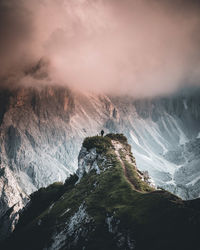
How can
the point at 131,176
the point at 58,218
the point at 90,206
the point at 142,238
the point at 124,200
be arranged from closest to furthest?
the point at 142,238 → the point at 124,200 → the point at 90,206 → the point at 58,218 → the point at 131,176

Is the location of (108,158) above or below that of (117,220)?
above

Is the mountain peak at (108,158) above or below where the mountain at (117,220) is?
above

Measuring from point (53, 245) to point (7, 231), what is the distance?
145914 millimetres

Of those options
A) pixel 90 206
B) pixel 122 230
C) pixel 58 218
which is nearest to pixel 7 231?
pixel 58 218

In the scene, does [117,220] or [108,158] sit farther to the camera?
[108,158]

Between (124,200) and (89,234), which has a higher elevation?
(124,200)

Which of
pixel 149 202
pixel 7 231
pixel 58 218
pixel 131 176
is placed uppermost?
pixel 7 231

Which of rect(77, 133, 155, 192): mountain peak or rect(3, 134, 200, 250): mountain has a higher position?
rect(77, 133, 155, 192): mountain peak

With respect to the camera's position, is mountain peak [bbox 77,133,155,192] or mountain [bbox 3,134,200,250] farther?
mountain peak [bbox 77,133,155,192]

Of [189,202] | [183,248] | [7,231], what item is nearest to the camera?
[183,248]

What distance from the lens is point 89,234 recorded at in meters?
36.4

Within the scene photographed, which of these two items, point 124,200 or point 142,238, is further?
point 124,200

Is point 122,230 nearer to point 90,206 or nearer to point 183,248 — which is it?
point 183,248

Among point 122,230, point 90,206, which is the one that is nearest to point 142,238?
point 122,230
